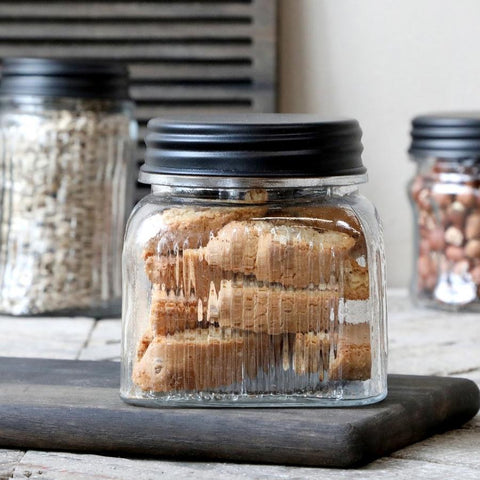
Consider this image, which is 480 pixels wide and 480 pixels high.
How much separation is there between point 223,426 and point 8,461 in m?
0.14

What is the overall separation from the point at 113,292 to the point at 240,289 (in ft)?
1.93

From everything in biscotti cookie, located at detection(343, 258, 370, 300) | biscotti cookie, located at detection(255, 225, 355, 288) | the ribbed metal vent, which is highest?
the ribbed metal vent

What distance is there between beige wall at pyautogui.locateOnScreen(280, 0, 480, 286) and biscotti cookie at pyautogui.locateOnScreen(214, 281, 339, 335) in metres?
0.87

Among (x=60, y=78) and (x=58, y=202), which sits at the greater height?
(x=60, y=78)

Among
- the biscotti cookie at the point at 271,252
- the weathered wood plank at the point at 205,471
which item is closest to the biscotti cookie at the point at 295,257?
the biscotti cookie at the point at 271,252

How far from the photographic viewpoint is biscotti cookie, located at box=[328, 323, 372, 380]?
2.47 feet

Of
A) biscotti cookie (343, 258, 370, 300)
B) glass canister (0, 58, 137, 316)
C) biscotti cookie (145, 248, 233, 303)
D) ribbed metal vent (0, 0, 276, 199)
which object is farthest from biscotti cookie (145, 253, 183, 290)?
ribbed metal vent (0, 0, 276, 199)

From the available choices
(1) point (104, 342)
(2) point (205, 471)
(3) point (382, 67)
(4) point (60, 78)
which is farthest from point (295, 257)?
(3) point (382, 67)

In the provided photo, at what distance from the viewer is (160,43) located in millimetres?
1606

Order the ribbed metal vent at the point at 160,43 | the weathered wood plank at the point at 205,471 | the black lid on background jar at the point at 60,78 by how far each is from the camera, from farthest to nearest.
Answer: the ribbed metal vent at the point at 160,43 < the black lid on background jar at the point at 60,78 < the weathered wood plank at the point at 205,471

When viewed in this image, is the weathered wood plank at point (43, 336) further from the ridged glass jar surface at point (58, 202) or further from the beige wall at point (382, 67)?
the beige wall at point (382, 67)

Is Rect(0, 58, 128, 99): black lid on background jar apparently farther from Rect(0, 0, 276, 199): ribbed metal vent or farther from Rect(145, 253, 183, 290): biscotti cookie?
Rect(145, 253, 183, 290): biscotti cookie

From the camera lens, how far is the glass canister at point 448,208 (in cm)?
131

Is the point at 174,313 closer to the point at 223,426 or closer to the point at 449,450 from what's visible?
the point at 223,426
